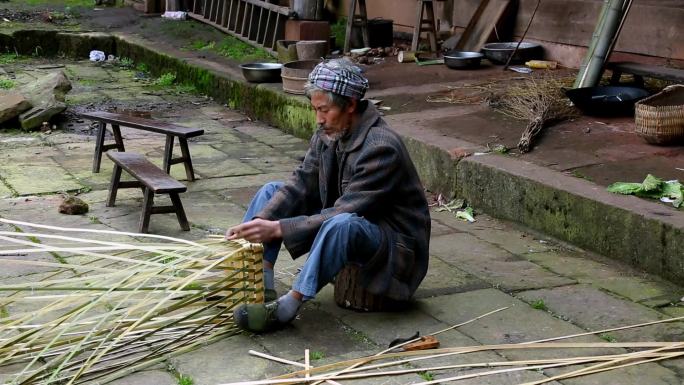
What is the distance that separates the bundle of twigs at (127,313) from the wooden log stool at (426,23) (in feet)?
21.6

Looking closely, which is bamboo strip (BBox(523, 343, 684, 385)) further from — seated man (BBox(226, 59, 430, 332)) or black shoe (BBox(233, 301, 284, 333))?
black shoe (BBox(233, 301, 284, 333))

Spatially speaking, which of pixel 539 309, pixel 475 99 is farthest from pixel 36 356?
pixel 475 99

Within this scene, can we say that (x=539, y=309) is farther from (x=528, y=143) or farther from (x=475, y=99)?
(x=475, y=99)

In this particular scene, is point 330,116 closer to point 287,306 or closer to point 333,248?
point 333,248

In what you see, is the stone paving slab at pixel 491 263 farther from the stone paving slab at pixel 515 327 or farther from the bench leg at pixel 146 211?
the bench leg at pixel 146 211

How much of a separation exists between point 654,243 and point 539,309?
2.97 feet

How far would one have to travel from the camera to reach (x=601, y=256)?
5617 millimetres

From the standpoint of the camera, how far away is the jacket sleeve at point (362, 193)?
4418mm

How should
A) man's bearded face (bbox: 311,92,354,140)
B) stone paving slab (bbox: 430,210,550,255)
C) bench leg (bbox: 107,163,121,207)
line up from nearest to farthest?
1. man's bearded face (bbox: 311,92,354,140)
2. stone paving slab (bbox: 430,210,550,255)
3. bench leg (bbox: 107,163,121,207)

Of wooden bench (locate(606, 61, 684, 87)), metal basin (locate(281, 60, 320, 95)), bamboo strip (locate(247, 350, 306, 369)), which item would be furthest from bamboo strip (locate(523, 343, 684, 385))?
metal basin (locate(281, 60, 320, 95))

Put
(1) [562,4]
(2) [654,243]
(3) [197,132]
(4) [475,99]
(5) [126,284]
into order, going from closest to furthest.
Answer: (5) [126,284] → (2) [654,243] → (3) [197,132] → (4) [475,99] → (1) [562,4]

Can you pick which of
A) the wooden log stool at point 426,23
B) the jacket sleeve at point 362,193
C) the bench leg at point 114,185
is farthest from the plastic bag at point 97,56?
the jacket sleeve at point 362,193

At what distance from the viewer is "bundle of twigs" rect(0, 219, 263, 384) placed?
394cm

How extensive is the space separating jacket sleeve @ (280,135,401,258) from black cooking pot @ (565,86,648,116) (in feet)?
10.7
